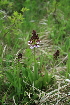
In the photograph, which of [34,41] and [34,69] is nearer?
[34,41]

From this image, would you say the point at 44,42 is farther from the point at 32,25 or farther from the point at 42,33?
the point at 32,25

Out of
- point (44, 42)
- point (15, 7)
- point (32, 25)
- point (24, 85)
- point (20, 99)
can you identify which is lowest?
point (20, 99)

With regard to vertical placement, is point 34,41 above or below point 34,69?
above

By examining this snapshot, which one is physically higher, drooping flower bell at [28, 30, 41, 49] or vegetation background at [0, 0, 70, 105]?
drooping flower bell at [28, 30, 41, 49]

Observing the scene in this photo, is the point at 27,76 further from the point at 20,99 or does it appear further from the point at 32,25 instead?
the point at 32,25

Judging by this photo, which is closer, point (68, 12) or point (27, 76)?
point (27, 76)

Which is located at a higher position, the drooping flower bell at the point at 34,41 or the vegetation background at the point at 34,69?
the drooping flower bell at the point at 34,41

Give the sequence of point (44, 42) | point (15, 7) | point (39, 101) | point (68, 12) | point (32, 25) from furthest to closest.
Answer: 1. point (15, 7)
2. point (68, 12)
3. point (32, 25)
4. point (44, 42)
5. point (39, 101)

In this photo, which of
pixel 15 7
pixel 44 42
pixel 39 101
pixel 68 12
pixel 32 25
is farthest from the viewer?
pixel 15 7

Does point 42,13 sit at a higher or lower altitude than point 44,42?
higher

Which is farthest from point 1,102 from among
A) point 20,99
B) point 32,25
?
point 32,25
